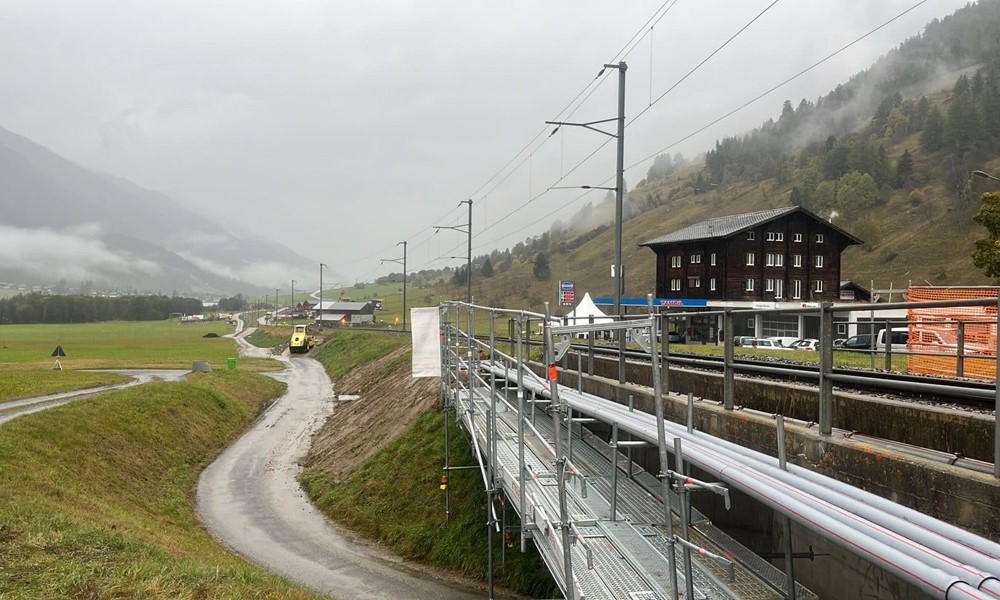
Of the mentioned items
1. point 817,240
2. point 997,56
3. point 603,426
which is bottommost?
point 603,426

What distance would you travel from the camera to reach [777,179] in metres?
172

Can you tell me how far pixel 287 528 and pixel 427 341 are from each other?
6.41 meters

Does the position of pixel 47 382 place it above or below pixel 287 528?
above

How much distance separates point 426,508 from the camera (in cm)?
1853

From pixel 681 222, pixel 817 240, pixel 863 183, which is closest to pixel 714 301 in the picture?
pixel 817 240

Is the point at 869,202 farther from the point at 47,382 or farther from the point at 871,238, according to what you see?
the point at 47,382

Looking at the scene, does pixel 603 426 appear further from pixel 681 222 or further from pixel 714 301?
pixel 681 222

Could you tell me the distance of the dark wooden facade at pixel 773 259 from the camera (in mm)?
60312

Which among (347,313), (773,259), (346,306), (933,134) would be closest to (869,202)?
(933,134)

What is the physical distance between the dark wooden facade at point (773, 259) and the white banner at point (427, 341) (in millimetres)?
44985

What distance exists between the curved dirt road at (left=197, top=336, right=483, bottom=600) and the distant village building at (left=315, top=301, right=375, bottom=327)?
10517 cm

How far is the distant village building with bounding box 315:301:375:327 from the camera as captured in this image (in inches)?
5438

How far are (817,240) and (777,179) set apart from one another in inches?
4696

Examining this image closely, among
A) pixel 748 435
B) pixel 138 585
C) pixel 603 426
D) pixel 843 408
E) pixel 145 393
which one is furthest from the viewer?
pixel 145 393
